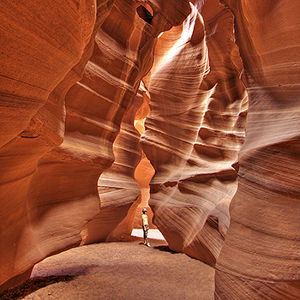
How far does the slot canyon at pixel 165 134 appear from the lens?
72.8 inches

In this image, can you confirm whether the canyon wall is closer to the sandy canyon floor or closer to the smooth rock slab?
the sandy canyon floor

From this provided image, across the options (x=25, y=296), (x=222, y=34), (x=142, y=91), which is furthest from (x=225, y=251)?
(x=142, y=91)

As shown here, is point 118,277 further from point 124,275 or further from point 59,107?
point 59,107

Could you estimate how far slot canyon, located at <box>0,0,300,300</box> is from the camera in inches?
72.8

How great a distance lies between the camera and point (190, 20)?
9.09 metres

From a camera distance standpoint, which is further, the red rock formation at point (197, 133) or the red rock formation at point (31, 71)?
the red rock formation at point (197, 133)

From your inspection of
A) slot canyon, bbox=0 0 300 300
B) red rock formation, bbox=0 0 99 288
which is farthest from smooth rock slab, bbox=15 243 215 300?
red rock formation, bbox=0 0 99 288

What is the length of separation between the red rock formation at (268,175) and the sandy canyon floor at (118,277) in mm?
1773

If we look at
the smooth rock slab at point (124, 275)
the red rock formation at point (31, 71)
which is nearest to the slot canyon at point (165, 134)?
the red rock formation at point (31, 71)

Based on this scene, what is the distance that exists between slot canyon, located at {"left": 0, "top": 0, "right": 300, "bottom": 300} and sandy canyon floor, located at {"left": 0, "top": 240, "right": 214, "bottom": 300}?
443mm

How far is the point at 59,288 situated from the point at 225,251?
8.98 ft

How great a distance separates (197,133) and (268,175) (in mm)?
4754

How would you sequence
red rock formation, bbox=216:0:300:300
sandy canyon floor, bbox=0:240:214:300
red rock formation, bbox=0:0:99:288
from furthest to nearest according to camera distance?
sandy canyon floor, bbox=0:240:214:300, red rock formation, bbox=216:0:300:300, red rock formation, bbox=0:0:99:288

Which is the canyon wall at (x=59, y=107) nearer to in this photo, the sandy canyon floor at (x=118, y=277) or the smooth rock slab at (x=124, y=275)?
the sandy canyon floor at (x=118, y=277)
